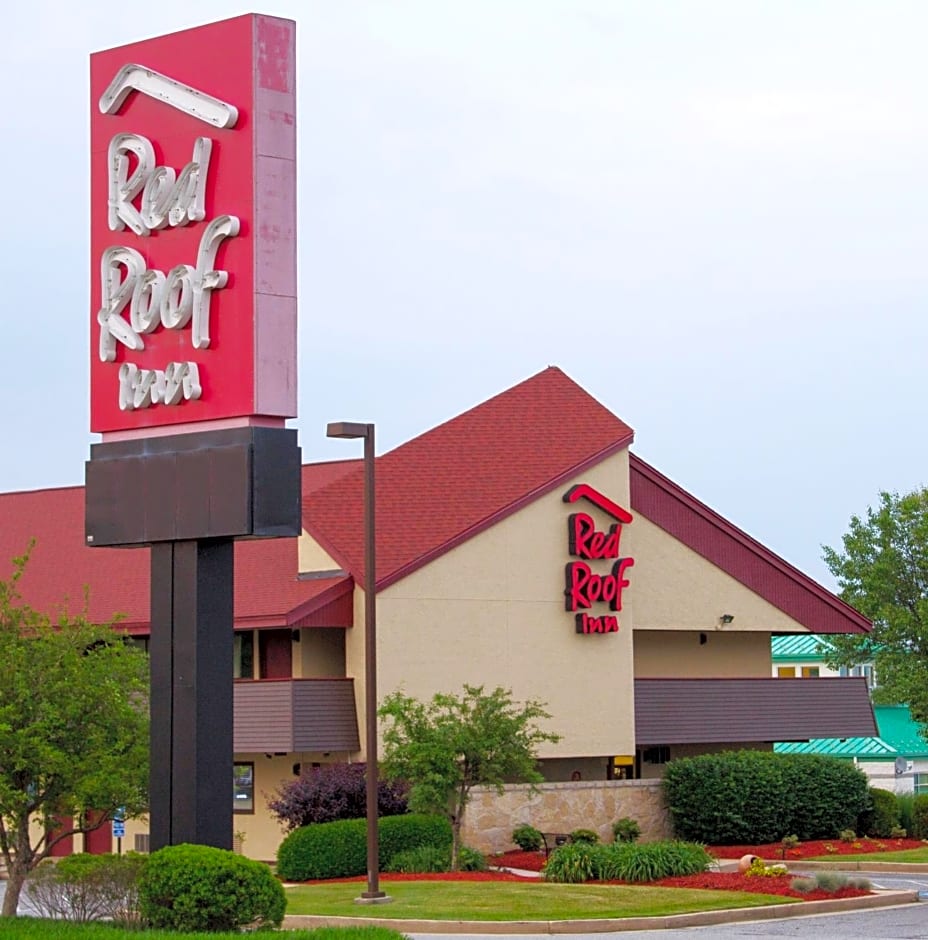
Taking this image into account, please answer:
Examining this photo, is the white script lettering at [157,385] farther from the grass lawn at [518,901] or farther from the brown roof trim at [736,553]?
the brown roof trim at [736,553]

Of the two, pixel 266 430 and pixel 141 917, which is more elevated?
pixel 266 430

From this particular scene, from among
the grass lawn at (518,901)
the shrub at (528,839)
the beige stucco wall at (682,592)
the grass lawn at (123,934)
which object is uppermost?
the beige stucco wall at (682,592)

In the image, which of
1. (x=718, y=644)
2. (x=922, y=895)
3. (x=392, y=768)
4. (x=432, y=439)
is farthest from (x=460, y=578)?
(x=922, y=895)

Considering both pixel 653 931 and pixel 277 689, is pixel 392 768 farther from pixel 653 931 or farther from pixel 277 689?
pixel 653 931

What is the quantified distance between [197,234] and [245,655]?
19740 millimetres

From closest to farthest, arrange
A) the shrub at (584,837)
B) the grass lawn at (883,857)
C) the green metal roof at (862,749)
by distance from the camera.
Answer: the grass lawn at (883,857) → the shrub at (584,837) → the green metal roof at (862,749)

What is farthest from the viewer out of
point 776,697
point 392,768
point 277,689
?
point 776,697

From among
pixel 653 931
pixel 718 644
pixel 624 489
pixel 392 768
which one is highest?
pixel 624 489

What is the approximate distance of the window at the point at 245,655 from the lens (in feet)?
133

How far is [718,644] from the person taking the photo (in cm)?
4700

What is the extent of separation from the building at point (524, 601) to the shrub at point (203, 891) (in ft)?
52.5

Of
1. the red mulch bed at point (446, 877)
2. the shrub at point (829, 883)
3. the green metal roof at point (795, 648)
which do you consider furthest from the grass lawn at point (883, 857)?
the green metal roof at point (795, 648)

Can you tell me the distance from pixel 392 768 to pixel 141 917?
40.8 ft

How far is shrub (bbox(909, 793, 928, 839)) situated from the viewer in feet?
140
